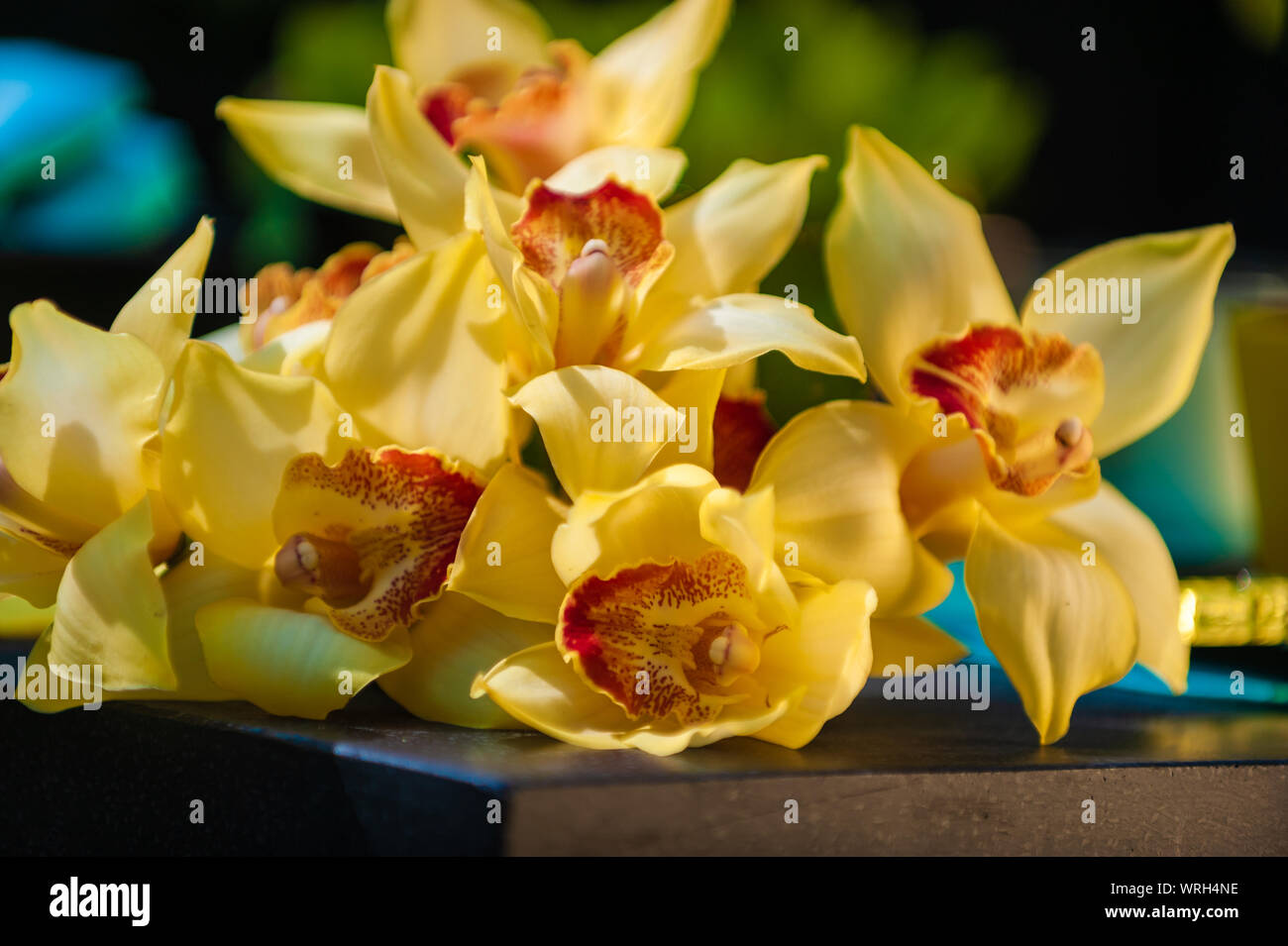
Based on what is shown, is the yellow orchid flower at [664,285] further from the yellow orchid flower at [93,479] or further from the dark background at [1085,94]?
the dark background at [1085,94]

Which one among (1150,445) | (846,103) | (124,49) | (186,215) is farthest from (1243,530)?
(124,49)

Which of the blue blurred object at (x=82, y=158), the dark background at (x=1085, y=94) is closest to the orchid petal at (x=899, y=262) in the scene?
the dark background at (x=1085, y=94)

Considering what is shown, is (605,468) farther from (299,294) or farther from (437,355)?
(299,294)

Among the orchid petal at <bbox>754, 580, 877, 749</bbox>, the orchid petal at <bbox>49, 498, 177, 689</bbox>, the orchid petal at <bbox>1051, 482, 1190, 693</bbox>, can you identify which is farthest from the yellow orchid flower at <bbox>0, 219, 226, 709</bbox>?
the orchid petal at <bbox>1051, 482, 1190, 693</bbox>

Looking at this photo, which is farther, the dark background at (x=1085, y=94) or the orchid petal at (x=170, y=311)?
the dark background at (x=1085, y=94)

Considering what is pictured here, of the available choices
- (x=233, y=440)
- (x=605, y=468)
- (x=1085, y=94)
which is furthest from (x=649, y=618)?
(x=1085, y=94)

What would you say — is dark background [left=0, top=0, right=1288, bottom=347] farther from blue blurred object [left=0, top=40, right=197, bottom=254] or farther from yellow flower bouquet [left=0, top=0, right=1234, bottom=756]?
yellow flower bouquet [left=0, top=0, right=1234, bottom=756]
